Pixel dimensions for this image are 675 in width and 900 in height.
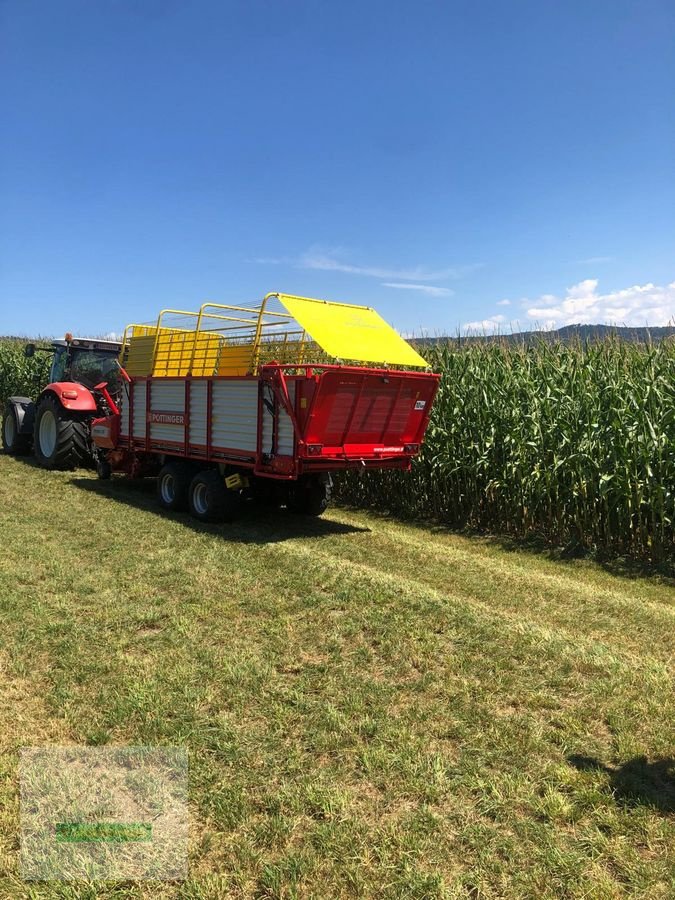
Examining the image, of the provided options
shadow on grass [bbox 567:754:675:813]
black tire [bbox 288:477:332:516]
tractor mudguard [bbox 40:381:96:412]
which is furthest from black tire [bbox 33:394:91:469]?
shadow on grass [bbox 567:754:675:813]

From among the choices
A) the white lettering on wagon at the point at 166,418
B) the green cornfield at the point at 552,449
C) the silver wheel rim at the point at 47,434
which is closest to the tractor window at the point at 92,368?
the silver wheel rim at the point at 47,434

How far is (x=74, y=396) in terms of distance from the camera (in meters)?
11.5

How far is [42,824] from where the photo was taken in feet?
8.98

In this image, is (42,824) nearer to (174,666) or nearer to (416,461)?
(174,666)

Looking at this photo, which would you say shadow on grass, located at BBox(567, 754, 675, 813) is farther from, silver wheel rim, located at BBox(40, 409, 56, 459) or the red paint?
silver wheel rim, located at BBox(40, 409, 56, 459)

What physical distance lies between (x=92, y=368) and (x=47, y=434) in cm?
144

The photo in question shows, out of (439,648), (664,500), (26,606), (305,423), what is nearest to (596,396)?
(664,500)

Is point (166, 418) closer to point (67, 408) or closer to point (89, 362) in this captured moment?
point (67, 408)

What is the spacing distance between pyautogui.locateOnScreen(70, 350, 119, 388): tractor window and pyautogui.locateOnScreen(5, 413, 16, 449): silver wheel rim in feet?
6.37

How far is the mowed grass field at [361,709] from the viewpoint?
2598mm

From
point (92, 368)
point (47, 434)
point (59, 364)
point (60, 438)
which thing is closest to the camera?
point (60, 438)

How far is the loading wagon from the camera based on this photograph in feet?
23.0

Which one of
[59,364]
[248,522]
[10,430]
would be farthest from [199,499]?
[10,430]

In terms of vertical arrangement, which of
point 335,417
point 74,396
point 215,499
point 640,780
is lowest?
point 640,780
